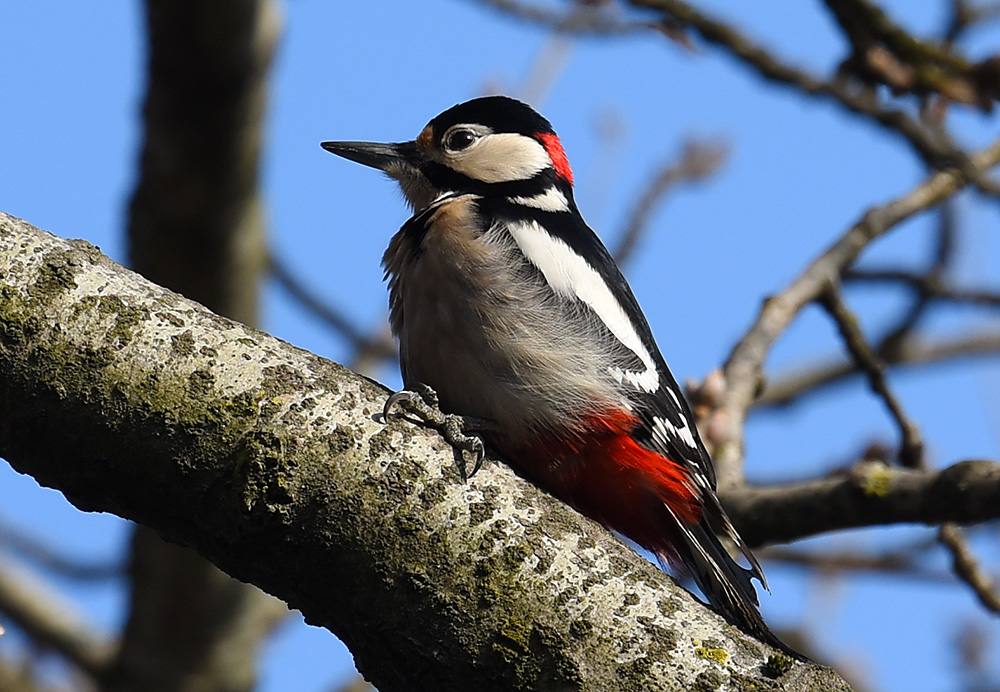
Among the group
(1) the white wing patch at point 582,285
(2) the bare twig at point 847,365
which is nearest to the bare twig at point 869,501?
(1) the white wing patch at point 582,285

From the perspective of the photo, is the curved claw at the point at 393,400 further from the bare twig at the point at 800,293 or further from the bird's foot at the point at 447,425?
the bare twig at the point at 800,293

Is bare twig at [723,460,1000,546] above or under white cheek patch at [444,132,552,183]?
under

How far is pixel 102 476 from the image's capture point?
7.24ft

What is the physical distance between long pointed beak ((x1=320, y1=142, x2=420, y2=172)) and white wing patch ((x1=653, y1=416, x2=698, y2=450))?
1.60 metres

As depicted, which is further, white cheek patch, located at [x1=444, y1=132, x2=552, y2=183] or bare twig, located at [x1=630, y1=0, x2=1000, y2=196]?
white cheek patch, located at [x1=444, y1=132, x2=552, y2=183]

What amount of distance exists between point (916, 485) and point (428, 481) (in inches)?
61.5

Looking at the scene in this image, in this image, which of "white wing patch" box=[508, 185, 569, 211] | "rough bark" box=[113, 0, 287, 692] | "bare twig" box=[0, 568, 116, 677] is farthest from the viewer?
"bare twig" box=[0, 568, 116, 677]

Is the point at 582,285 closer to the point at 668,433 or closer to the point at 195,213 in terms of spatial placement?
the point at 668,433

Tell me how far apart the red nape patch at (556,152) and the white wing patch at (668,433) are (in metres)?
1.53

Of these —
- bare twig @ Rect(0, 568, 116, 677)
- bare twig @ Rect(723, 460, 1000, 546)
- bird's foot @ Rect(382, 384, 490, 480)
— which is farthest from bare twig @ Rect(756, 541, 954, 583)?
bare twig @ Rect(0, 568, 116, 677)

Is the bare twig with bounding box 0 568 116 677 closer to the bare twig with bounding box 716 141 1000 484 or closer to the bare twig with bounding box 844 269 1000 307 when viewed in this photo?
the bare twig with bounding box 716 141 1000 484

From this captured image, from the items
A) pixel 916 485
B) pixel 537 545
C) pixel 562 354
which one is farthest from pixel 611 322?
pixel 537 545

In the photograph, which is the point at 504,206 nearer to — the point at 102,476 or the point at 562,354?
the point at 562,354

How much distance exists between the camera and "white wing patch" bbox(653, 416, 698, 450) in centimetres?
342
